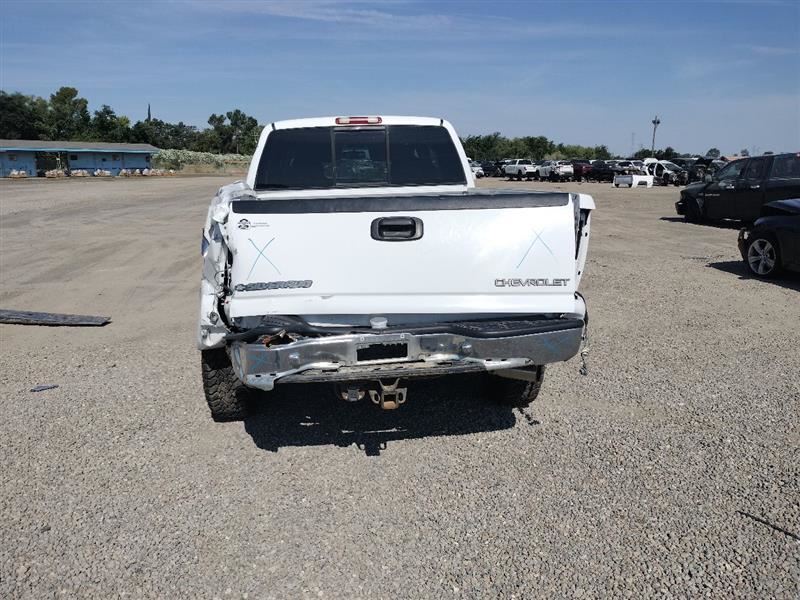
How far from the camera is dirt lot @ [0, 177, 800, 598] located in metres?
3.22

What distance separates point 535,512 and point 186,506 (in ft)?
5.97

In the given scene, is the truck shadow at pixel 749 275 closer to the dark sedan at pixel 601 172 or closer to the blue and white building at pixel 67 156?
the dark sedan at pixel 601 172

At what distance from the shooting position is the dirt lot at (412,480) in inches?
127

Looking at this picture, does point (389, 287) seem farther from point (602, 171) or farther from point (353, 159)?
point (602, 171)

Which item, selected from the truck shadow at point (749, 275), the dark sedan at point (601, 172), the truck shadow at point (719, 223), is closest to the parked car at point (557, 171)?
the dark sedan at point (601, 172)

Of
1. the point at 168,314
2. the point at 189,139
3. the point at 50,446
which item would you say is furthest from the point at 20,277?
the point at 189,139

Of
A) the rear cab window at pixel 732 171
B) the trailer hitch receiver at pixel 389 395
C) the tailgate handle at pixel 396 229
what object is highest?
the rear cab window at pixel 732 171

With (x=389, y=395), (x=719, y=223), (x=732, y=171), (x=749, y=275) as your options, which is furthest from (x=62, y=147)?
(x=389, y=395)

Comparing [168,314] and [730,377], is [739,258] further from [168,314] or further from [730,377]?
[168,314]

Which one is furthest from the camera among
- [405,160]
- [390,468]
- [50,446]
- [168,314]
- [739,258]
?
[739,258]

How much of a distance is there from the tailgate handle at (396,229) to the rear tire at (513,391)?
138cm

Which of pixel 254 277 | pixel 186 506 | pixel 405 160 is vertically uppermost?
pixel 405 160

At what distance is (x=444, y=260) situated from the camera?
4027mm

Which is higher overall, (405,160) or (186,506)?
(405,160)
